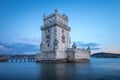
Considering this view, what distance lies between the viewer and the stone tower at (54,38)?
56.1 m

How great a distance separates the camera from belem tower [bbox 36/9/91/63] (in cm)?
5625

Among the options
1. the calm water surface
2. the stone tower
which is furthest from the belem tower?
the calm water surface

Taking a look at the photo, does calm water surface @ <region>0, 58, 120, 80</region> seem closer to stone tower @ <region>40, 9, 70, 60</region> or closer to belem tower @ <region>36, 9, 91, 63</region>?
stone tower @ <region>40, 9, 70, 60</region>

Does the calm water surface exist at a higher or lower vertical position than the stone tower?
lower

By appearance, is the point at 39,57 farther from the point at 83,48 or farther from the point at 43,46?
the point at 83,48

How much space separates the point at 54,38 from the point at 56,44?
125 inches

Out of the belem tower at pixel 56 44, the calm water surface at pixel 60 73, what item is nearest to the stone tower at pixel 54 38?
the belem tower at pixel 56 44

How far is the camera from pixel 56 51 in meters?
54.8

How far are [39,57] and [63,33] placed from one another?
1562cm

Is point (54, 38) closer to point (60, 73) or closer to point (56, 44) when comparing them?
point (56, 44)

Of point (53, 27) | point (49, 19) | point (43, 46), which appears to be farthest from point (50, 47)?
point (49, 19)

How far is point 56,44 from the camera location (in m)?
55.3

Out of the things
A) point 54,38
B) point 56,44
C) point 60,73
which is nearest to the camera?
point 60,73

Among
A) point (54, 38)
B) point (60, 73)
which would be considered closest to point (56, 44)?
point (54, 38)
